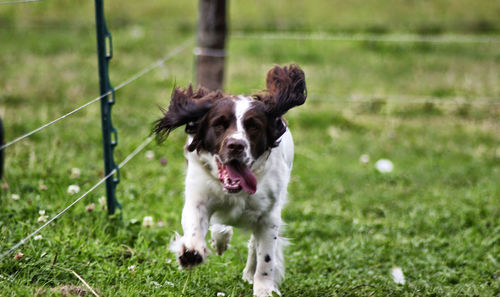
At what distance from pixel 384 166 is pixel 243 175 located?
4.10 m

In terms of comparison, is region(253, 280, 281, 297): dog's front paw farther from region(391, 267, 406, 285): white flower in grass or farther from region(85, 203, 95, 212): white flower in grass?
region(85, 203, 95, 212): white flower in grass

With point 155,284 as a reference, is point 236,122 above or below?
above

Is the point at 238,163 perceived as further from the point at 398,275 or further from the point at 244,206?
the point at 398,275

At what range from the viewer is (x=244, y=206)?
358 centimetres

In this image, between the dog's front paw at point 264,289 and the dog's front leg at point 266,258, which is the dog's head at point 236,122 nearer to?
the dog's front leg at point 266,258

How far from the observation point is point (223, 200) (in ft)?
11.6

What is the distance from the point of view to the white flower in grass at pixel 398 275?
4257 mm

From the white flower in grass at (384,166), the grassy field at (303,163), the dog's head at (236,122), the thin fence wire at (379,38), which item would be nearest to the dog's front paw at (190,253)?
the grassy field at (303,163)

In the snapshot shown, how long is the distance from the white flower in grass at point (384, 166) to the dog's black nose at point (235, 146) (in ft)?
13.5

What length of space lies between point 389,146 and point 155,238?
4243 mm

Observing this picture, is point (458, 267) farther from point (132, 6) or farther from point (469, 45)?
point (132, 6)

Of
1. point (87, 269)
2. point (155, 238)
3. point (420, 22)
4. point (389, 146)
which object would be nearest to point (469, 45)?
point (420, 22)

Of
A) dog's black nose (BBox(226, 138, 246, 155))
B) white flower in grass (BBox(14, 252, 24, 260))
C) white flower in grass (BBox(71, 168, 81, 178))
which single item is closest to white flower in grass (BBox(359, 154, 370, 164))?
white flower in grass (BBox(71, 168, 81, 178))

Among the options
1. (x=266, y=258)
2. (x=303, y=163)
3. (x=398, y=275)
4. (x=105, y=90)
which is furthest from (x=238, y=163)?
(x=303, y=163)
